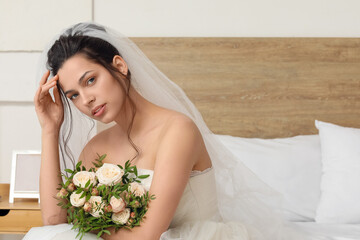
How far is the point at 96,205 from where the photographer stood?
4.68 feet

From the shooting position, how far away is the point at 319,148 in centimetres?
243

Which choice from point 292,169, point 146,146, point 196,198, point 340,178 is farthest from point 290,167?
point 146,146

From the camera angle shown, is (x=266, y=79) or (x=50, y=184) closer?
(x=50, y=184)

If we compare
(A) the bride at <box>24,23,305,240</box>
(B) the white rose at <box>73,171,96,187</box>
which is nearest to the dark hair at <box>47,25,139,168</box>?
(A) the bride at <box>24,23,305,240</box>

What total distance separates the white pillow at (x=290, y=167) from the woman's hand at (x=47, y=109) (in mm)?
1041

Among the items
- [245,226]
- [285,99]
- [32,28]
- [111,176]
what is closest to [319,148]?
[285,99]

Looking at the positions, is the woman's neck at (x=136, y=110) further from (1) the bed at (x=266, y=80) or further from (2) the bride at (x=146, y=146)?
(1) the bed at (x=266, y=80)

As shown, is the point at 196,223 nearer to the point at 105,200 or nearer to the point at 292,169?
the point at 105,200

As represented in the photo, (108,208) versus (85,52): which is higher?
(85,52)

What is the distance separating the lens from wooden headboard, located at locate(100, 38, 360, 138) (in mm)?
2719

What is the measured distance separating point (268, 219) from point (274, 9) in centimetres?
148

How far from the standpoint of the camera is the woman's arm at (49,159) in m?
1.69

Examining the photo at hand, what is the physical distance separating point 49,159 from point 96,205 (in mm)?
396

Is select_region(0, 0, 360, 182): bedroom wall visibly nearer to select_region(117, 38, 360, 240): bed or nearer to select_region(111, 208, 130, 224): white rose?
select_region(117, 38, 360, 240): bed
